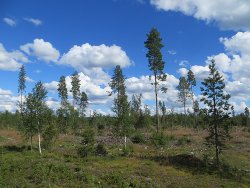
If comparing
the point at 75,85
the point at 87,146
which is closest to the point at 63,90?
the point at 75,85

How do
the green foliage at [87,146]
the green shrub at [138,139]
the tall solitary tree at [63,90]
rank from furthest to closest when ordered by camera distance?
the tall solitary tree at [63,90] → the green shrub at [138,139] → the green foliage at [87,146]

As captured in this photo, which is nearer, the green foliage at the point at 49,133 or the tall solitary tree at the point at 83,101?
the green foliage at the point at 49,133

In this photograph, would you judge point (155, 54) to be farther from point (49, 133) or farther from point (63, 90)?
point (63, 90)

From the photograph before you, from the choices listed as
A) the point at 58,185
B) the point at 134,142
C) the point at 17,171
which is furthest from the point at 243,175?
the point at 134,142

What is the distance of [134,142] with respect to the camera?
192 feet

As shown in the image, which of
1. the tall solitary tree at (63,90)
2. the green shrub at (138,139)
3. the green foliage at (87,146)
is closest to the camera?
the green foliage at (87,146)

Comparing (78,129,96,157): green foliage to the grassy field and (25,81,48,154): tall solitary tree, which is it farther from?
(25,81,48,154): tall solitary tree

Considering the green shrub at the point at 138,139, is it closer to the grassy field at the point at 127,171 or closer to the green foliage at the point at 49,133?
the grassy field at the point at 127,171

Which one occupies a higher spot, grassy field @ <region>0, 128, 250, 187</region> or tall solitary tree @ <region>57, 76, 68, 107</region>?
tall solitary tree @ <region>57, 76, 68, 107</region>

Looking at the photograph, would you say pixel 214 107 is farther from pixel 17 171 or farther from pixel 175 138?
pixel 175 138

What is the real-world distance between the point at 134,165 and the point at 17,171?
11.8 m

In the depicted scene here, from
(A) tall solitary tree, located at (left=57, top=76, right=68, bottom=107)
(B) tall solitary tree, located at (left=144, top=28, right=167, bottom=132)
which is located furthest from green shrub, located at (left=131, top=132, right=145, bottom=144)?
(A) tall solitary tree, located at (left=57, top=76, right=68, bottom=107)

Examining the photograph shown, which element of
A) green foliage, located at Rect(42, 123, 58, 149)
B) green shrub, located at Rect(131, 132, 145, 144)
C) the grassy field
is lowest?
the grassy field

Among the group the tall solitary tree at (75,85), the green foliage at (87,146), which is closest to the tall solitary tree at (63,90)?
the tall solitary tree at (75,85)
